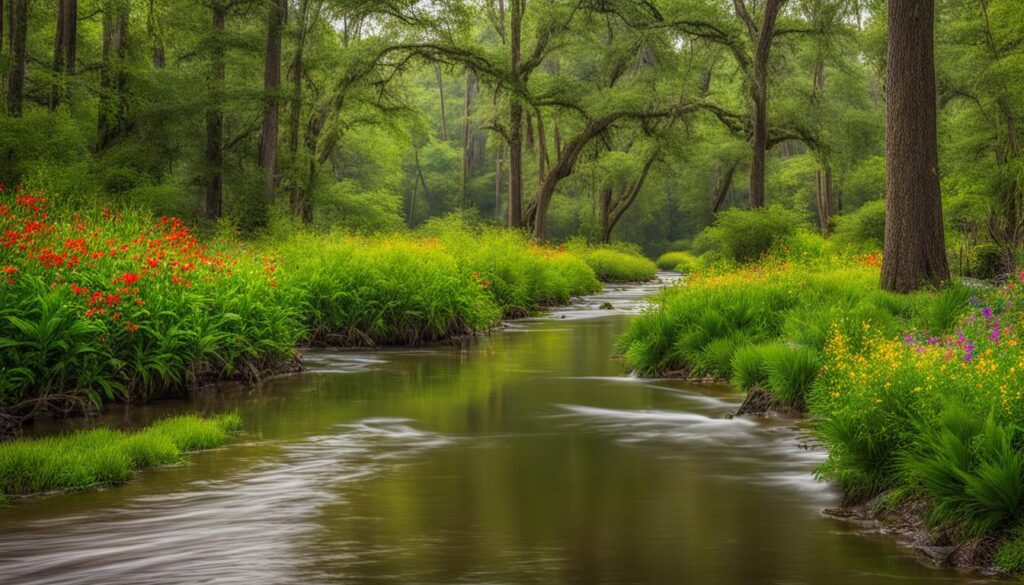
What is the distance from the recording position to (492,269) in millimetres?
27922

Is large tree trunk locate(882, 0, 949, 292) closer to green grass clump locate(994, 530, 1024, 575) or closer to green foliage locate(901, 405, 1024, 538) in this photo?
green foliage locate(901, 405, 1024, 538)

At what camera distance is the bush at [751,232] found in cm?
3120

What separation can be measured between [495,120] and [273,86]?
1368 cm

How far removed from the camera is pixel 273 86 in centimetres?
3062

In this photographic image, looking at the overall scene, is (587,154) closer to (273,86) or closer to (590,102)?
(590,102)

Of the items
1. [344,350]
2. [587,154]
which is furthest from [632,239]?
[344,350]

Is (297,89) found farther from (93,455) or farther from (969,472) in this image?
(969,472)

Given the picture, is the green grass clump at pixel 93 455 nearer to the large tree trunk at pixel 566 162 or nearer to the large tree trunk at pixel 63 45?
the large tree trunk at pixel 63 45

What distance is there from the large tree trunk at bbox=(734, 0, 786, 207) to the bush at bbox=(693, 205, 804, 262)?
209 centimetres

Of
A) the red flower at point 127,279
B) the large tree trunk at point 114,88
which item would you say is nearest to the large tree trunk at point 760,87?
the large tree trunk at point 114,88

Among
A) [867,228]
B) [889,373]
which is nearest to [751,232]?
[867,228]

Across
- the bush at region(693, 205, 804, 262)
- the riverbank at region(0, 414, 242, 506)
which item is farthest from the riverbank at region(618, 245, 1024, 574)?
the bush at region(693, 205, 804, 262)

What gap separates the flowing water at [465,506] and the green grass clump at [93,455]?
9.5 inches

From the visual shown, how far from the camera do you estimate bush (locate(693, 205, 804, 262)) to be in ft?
102
